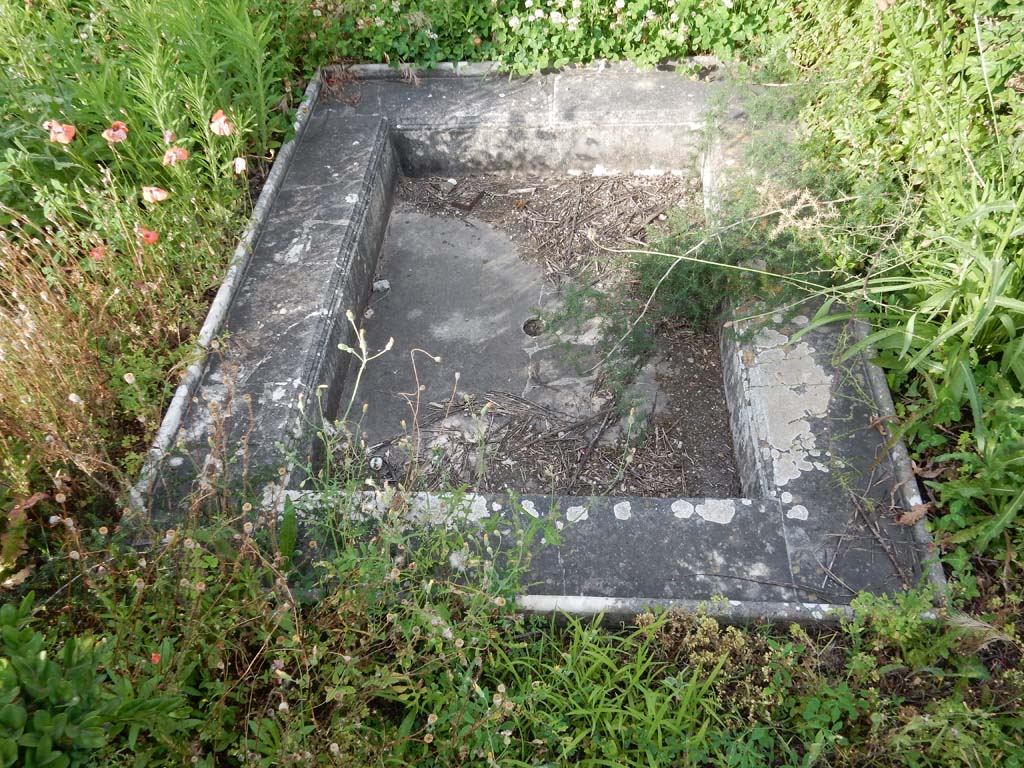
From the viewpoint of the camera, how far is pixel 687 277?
10.8ft

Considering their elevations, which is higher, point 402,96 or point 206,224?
point 402,96

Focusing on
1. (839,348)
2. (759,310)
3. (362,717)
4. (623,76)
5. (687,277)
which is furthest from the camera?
(623,76)

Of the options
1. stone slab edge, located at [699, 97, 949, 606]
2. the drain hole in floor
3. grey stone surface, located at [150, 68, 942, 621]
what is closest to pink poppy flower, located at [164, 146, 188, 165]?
grey stone surface, located at [150, 68, 942, 621]

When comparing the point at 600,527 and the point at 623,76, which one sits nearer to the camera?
the point at 600,527

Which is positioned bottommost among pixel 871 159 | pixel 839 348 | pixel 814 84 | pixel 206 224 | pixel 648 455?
pixel 648 455

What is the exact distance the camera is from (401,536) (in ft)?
7.19

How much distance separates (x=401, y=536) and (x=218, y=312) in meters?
1.69

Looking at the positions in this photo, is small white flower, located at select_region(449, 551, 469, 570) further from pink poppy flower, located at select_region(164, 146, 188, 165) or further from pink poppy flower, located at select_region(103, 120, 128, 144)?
pink poppy flower, located at select_region(103, 120, 128, 144)

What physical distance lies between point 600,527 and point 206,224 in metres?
2.62

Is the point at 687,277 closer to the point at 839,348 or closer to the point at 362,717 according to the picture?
the point at 839,348

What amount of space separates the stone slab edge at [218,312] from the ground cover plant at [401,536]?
0.31 feet

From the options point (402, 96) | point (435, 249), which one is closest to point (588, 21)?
point (402, 96)

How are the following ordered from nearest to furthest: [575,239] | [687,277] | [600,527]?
1. [600,527]
2. [687,277]
3. [575,239]

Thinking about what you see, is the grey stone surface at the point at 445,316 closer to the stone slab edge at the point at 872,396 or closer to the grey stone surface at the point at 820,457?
the stone slab edge at the point at 872,396
